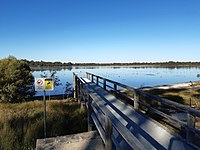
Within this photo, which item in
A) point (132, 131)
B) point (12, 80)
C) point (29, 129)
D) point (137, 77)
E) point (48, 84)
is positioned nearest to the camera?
point (132, 131)

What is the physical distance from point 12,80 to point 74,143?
2172cm

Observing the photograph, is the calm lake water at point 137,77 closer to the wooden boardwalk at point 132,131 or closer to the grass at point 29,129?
the grass at point 29,129

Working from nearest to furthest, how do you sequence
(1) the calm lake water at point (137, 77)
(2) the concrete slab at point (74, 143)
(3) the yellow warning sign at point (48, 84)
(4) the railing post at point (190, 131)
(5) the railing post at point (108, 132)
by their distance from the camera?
(5) the railing post at point (108, 132)
(4) the railing post at point (190, 131)
(2) the concrete slab at point (74, 143)
(3) the yellow warning sign at point (48, 84)
(1) the calm lake water at point (137, 77)

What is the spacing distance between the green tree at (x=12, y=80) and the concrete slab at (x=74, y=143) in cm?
2068

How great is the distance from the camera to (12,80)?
2369 cm

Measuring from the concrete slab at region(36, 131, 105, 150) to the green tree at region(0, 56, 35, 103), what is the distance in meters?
20.7

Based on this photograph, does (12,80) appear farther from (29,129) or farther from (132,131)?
(132,131)

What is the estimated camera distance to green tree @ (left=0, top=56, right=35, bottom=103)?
76.6 feet

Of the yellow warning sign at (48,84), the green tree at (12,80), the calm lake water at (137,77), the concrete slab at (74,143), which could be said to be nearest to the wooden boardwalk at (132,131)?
the concrete slab at (74,143)

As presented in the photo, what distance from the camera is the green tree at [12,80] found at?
23.4 metres

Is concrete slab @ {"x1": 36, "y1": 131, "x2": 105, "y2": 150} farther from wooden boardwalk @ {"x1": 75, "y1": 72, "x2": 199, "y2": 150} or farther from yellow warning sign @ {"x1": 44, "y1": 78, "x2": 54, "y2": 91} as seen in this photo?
yellow warning sign @ {"x1": 44, "y1": 78, "x2": 54, "y2": 91}

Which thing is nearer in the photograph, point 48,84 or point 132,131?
point 132,131

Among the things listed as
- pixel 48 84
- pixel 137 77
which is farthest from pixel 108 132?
pixel 137 77

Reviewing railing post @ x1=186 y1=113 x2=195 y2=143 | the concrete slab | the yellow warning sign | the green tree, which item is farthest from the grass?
the green tree
